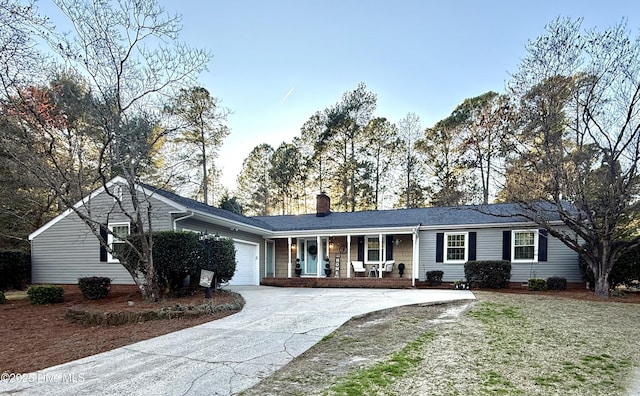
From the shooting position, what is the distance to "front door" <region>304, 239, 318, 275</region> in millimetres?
16859

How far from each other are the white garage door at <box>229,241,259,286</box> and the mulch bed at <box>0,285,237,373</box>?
176 inches

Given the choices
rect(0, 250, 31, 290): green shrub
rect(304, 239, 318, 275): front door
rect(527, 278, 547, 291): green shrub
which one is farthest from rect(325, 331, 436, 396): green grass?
rect(0, 250, 31, 290): green shrub

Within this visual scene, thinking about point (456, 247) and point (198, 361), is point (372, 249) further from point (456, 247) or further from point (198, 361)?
point (198, 361)

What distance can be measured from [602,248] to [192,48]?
1215cm

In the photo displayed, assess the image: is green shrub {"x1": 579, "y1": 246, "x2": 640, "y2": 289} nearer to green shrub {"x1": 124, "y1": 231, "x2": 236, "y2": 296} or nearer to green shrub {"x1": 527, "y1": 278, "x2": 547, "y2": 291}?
green shrub {"x1": 527, "y1": 278, "x2": 547, "y2": 291}

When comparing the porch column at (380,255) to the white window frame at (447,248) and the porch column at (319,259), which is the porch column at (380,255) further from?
the porch column at (319,259)

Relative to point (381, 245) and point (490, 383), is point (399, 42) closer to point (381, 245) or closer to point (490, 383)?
Result: point (381, 245)

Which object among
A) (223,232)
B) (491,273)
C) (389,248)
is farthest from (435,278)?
(223,232)

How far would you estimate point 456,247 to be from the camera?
47.4 ft

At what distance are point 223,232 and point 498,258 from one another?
10247 millimetres

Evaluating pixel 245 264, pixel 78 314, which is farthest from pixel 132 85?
pixel 245 264

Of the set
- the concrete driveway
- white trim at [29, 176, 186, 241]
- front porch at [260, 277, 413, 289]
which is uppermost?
white trim at [29, 176, 186, 241]

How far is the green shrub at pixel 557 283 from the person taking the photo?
40.0 feet

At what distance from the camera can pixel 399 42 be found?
12461mm
